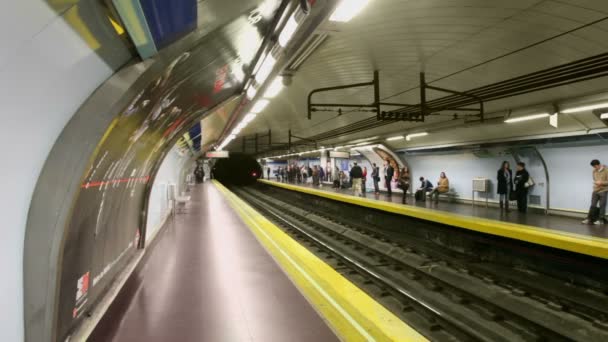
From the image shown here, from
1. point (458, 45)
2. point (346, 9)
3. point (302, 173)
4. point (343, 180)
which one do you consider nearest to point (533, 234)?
point (458, 45)

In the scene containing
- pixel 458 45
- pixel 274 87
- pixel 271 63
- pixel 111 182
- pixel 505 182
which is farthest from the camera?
pixel 505 182

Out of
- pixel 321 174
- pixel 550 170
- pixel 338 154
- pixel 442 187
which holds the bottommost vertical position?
pixel 442 187

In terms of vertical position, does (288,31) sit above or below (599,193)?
above

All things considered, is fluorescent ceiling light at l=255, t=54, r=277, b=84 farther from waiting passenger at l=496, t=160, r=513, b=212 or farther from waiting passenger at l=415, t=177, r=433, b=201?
Result: waiting passenger at l=415, t=177, r=433, b=201

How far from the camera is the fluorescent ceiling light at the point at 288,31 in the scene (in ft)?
10.1

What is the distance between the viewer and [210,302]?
3514mm

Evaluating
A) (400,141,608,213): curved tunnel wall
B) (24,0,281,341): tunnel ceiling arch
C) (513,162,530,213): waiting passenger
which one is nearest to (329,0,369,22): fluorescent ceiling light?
(24,0,281,341): tunnel ceiling arch

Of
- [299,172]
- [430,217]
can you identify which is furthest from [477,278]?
[299,172]

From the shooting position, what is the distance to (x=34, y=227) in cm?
173

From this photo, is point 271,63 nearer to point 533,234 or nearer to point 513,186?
point 533,234

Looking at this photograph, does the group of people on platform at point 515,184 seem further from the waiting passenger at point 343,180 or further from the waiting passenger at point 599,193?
the waiting passenger at point 343,180

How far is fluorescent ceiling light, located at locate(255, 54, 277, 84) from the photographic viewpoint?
4.30 metres

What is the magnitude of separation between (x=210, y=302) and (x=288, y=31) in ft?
8.80

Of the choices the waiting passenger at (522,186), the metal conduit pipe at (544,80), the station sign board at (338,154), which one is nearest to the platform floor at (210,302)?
the metal conduit pipe at (544,80)
